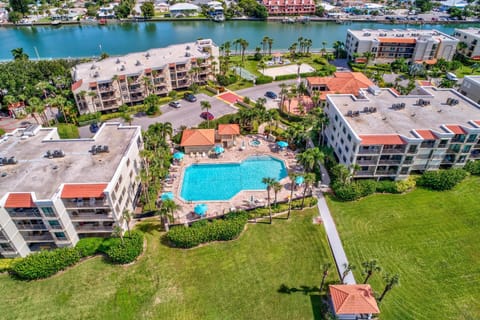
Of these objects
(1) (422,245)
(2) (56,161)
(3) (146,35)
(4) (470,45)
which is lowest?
(1) (422,245)

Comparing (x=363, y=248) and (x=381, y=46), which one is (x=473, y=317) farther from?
(x=381, y=46)

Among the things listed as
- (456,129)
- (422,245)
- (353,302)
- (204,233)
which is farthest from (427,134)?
(204,233)

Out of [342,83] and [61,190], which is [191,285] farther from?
[342,83]

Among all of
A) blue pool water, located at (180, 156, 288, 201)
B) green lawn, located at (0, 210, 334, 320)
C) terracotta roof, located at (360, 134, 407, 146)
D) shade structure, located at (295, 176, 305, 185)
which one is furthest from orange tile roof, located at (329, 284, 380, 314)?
terracotta roof, located at (360, 134, 407, 146)

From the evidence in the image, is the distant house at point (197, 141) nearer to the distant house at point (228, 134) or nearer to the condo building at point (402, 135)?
Result: the distant house at point (228, 134)

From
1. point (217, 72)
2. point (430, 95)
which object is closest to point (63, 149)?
point (217, 72)

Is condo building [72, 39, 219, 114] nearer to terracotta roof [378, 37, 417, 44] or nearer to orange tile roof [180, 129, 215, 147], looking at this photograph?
orange tile roof [180, 129, 215, 147]
